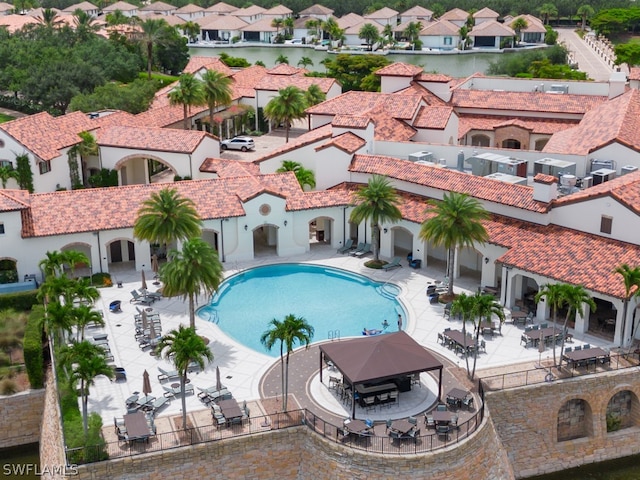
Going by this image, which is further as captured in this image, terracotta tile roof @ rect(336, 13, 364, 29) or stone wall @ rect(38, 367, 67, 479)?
terracotta tile roof @ rect(336, 13, 364, 29)

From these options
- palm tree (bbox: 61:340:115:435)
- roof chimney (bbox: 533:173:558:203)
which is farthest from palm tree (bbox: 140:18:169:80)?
palm tree (bbox: 61:340:115:435)

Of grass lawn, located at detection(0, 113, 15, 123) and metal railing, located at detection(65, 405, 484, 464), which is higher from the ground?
grass lawn, located at detection(0, 113, 15, 123)

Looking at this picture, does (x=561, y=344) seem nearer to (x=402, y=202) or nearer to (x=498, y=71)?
(x=402, y=202)

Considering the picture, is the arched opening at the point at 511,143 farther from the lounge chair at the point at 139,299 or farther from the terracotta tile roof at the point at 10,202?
the terracotta tile roof at the point at 10,202

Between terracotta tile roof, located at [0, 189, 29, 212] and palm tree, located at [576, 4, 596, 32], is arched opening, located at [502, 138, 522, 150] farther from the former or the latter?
palm tree, located at [576, 4, 596, 32]

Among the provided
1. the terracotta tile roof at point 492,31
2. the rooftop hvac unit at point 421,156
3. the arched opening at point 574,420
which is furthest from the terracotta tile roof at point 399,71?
the terracotta tile roof at point 492,31

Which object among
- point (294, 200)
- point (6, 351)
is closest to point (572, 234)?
point (294, 200)
